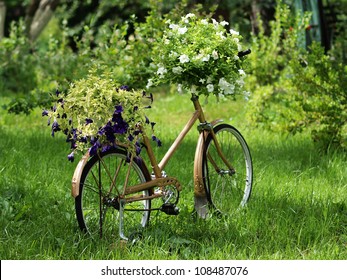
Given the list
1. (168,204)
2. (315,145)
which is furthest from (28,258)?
(315,145)

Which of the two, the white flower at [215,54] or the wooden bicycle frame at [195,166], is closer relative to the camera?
the wooden bicycle frame at [195,166]

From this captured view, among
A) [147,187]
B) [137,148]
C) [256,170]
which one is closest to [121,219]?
[147,187]

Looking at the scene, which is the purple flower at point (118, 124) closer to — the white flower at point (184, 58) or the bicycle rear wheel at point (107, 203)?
the bicycle rear wheel at point (107, 203)

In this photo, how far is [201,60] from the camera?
17.0 feet

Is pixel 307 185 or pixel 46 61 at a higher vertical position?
pixel 46 61

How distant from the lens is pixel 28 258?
467 centimetres

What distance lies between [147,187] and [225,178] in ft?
3.50

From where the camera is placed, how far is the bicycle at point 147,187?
15.7 ft

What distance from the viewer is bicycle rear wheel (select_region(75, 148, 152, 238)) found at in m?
4.71

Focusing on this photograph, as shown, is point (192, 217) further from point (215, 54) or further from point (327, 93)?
point (327, 93)

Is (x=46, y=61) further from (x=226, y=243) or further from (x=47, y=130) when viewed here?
(x=226, y=243)

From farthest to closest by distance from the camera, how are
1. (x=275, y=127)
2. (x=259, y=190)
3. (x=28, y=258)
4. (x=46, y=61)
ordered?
1. (x=46, y=61)
2. (x=275, y=127)
3. (x=259, y=190)
4. (x=28, y=258)

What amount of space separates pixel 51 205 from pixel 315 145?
326cm

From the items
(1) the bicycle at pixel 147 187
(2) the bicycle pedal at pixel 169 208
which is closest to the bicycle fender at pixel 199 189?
(1) the bicycle at pixel 147 187
